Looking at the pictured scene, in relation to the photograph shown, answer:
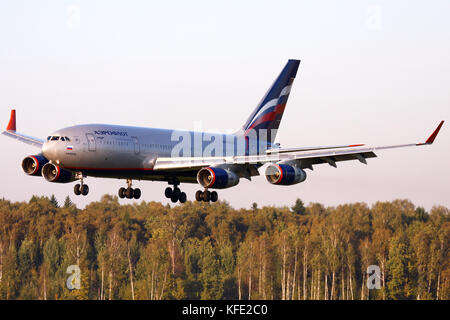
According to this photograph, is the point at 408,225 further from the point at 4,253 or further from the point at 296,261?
the point at 4,253

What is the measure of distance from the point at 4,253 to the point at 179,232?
103ft

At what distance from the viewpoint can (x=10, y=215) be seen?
145375 millimetres

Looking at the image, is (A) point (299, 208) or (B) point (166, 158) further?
(A) point (299, 208)

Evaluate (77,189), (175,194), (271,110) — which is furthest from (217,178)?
(271,110)

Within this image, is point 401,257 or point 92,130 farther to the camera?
point 401,257

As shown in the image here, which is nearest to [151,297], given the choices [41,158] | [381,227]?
[381,227]

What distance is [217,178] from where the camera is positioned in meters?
69.4

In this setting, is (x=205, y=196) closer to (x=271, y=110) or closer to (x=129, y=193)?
(x=129, y=193)

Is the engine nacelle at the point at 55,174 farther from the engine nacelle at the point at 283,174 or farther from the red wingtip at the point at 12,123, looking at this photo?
the engine nacelle at the point at 283,174

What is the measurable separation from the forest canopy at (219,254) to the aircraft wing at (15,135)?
4359cm

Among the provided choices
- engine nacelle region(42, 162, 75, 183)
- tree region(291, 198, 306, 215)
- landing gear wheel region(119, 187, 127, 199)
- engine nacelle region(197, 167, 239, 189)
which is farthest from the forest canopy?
engine nacelle region(197, 167, 239, 189)

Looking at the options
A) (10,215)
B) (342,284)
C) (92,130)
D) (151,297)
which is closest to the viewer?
(92,130)

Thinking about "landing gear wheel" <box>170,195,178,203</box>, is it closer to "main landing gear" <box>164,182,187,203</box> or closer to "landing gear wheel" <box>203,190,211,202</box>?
"main landing gear" <box>164,182,187,203</box>

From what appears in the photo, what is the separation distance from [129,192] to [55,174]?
25.0 ft
